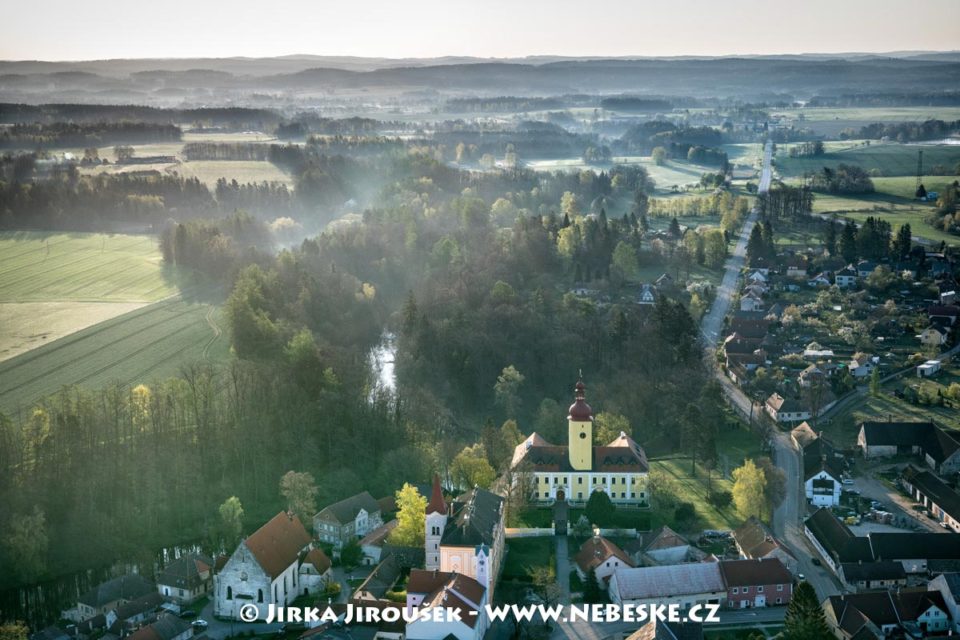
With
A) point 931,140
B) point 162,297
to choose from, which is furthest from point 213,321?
point 931,140

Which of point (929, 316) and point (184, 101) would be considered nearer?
point (929, 316)

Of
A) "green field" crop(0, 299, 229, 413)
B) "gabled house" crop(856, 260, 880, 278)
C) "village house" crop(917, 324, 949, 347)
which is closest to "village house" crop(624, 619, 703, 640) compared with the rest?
"green field" crop(0, 299, 229, 413)

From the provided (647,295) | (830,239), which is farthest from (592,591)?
(830,239)

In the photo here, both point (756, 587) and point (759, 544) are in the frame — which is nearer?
point (756, 587)

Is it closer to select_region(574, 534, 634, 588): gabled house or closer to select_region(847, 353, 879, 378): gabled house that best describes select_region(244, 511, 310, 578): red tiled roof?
select_region(574, 534, 634, 588): gabled house

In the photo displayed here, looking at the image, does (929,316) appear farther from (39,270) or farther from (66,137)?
(66,137)

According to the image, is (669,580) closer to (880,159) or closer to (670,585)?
(670,585)
